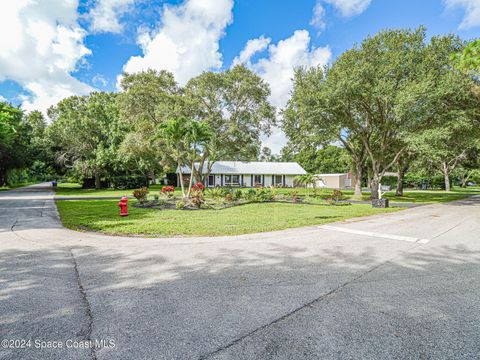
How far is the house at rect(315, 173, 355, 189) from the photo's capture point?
42638 millimetres

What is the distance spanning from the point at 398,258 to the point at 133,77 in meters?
24.5

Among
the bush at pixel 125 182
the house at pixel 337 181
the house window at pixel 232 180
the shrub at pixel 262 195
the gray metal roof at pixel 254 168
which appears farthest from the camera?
the house at pixel 337 181

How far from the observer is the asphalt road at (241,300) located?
7.41 feet

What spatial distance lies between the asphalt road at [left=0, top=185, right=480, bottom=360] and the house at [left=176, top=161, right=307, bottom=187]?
3402 cm

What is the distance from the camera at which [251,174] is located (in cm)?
4100

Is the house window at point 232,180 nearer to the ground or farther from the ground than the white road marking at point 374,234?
farther from the ground

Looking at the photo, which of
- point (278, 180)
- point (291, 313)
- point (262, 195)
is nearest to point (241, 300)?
point (291, 313)

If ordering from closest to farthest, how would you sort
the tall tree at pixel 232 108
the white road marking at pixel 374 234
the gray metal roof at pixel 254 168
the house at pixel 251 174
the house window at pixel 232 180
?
the white road marking at pixel 374 234, the tall tree at pixel 232 108, the house at pixel 251 174, the gray metal roof at pixel 254 168, the house window at pixel 232 180

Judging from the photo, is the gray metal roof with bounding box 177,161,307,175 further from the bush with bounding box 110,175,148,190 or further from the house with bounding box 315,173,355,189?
the bush with bounding box 110,175,148,190

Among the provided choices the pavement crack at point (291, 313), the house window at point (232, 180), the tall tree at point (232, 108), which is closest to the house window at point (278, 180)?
the house window at point (232, 180)

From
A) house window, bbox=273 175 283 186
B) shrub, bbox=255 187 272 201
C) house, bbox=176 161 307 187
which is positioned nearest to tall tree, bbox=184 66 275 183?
shrub, bbox=255 187 272 201

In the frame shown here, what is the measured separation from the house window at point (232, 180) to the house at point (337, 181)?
1443cm

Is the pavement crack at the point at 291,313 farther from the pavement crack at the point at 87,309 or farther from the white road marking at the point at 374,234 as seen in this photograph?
the white road marking at the point at 374,234

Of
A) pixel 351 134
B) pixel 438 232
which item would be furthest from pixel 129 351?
pixel 351 134
